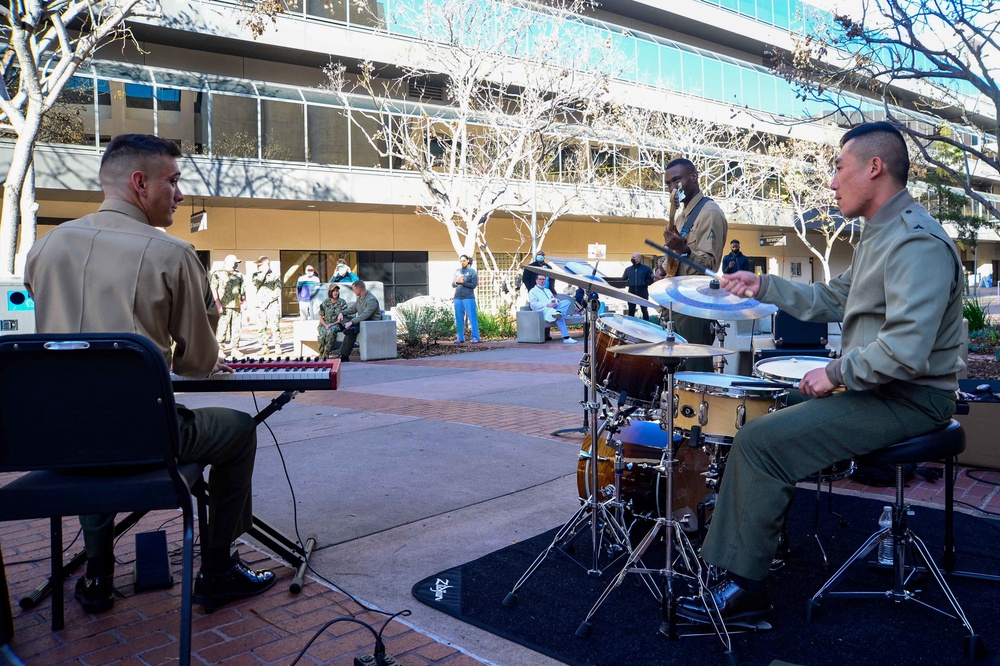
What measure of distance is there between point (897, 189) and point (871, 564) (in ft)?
6.16

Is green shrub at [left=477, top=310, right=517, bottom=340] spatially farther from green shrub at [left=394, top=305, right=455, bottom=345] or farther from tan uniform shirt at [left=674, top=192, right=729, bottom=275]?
tan uniform shirt at [left=674, top=192, right=729, bottom=275]

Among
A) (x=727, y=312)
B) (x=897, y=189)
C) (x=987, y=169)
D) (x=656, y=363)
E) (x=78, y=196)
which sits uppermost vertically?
(x=987, y=169)

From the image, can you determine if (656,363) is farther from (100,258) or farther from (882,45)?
(882,45)

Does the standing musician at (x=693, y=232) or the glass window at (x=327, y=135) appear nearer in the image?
the standing musician at (x=693, y=232)

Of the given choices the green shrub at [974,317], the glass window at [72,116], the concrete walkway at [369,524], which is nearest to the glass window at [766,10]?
the green shrub at [974,317]

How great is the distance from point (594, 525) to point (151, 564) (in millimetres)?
2122

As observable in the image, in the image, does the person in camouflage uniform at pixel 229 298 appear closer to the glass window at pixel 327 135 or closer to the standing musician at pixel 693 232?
the glass window at pixel 327 135

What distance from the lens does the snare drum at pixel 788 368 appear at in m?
3.52

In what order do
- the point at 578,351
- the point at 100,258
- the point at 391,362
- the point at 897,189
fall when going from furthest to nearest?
the point at 578,351
the point at 391,362
the point at 897,189
the point at 100,258

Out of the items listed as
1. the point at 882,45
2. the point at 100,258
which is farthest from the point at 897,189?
the point at 882,45

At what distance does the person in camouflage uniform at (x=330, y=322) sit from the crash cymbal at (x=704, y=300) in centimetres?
1138

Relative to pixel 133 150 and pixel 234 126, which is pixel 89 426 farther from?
pixel 234 126

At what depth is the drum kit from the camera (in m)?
3.30

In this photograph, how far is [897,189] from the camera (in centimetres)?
329
